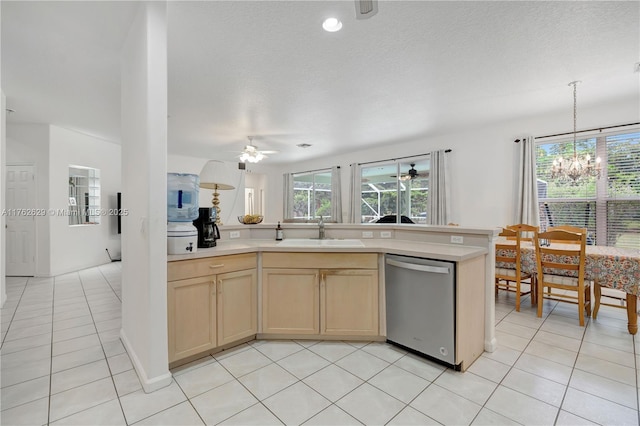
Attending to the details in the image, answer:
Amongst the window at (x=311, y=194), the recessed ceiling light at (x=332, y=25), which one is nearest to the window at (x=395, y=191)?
the window at (x=311, y=194)

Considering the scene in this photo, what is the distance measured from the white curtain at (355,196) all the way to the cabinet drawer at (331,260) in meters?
4.48

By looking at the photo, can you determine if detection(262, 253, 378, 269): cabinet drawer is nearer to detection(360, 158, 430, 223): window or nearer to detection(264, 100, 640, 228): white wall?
detection(264, 100, 640, 228): white wall

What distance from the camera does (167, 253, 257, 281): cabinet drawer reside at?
6.46ft

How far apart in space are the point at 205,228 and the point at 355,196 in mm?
4897

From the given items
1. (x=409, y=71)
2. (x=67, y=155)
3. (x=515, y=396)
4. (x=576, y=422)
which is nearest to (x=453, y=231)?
(x=515, y=396)

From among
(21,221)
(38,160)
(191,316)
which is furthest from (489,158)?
(21,221)

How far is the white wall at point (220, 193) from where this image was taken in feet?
23.5

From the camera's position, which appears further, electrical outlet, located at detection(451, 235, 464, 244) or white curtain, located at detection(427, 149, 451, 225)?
A: white curtain, located at detection(427, 149, 451, 225)

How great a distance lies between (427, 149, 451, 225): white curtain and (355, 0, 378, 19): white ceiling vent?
441cm

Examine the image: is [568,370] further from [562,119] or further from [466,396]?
[562,119]

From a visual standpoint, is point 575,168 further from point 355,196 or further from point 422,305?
point 355,196

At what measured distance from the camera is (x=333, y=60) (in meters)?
2.64

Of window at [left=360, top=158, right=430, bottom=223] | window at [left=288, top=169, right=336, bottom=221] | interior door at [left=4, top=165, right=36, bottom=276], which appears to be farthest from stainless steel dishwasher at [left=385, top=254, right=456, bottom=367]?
interior door at [left=4, top=165, right=36, bottom=276]

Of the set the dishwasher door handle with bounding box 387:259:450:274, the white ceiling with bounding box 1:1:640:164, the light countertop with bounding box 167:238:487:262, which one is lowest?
the dishwasher door handle with bounding box 387:259:450:274
